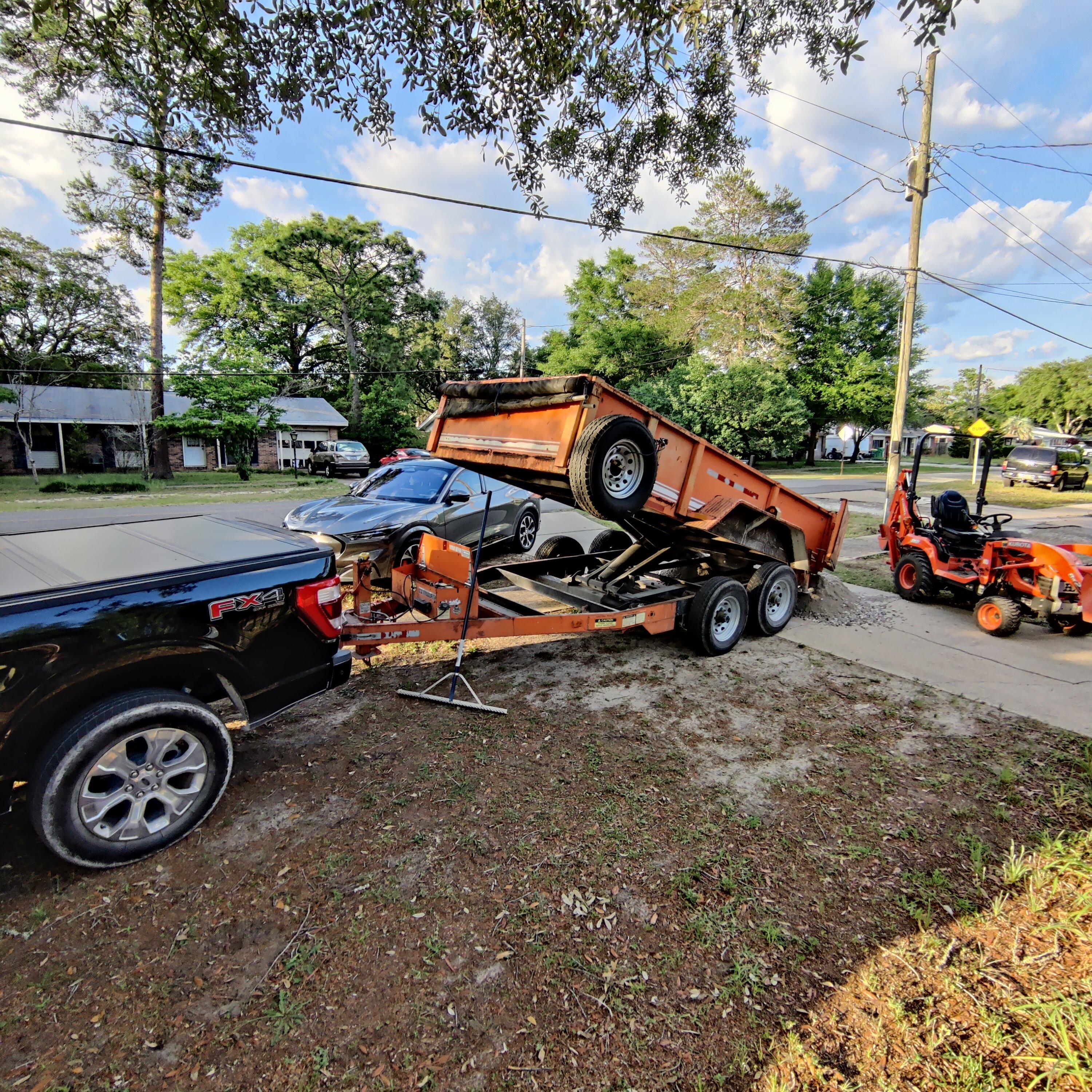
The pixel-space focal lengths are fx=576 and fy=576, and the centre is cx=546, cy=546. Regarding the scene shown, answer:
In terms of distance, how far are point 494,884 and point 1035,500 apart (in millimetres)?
23057

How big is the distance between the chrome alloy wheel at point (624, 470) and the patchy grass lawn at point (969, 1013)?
2876 millimetres

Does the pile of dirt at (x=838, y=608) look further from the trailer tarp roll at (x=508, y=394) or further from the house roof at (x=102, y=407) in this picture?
the house roof at (x=102, y=407)

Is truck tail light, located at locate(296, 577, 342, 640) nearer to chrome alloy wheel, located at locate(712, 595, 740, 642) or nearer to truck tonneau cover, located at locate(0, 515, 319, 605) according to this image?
truck tonneau cover, located at locate(0, 515, 319, 605)

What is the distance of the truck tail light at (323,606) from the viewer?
10.4 ft

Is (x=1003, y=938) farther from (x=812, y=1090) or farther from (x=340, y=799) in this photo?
(x=340, y=799)

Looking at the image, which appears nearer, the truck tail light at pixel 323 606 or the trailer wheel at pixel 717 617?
the truck tail light at pixel 323 606

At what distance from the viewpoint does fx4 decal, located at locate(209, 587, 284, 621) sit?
9.23 feet

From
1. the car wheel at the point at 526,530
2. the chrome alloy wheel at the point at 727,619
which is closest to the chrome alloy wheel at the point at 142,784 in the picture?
the chrome alloy wheel at the point at 727,619

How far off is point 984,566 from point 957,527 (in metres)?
0.70

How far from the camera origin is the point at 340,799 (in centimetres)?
321

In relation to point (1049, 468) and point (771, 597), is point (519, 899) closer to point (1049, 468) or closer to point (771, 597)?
point (771, 597)

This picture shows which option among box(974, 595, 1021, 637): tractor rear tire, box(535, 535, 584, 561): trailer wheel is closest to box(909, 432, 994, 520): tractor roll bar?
box(974, 595, 1021, 637): tractor rear tire

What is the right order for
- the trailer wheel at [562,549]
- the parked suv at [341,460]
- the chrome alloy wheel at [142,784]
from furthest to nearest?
the parked suv at [341,460]
the trailer wheel at [562,549]
the chrome alloy wheel at [142,784]

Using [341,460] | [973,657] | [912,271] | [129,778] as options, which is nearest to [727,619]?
[973,657]
